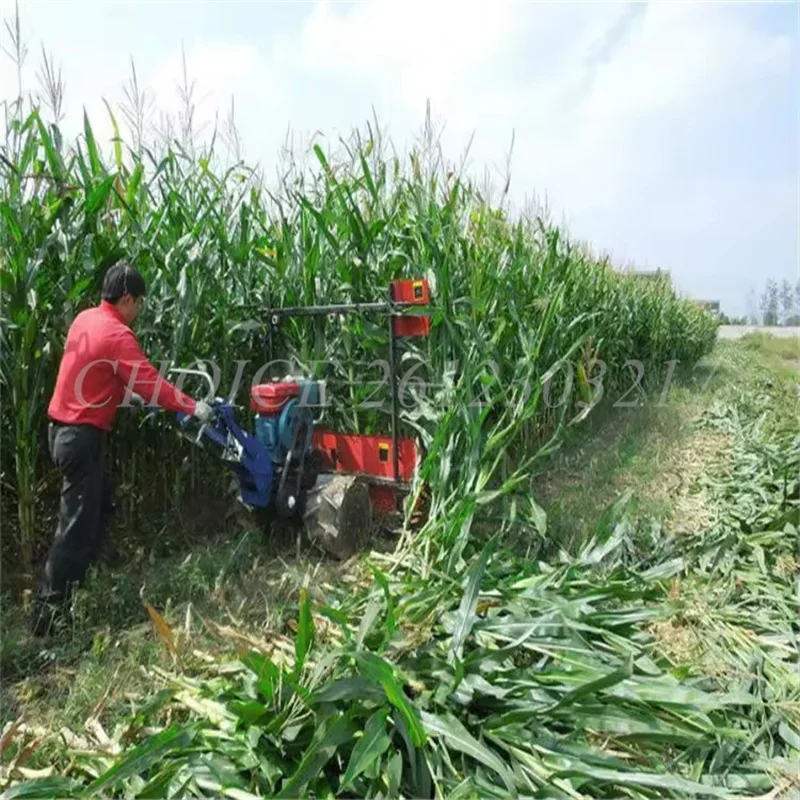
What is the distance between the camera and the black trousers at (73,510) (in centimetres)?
282

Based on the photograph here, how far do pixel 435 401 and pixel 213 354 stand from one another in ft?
4.35

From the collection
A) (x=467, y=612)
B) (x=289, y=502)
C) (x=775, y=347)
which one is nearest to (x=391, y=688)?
(x=467, y=612)

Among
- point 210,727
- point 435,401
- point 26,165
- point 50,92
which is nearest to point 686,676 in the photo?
point 210,727

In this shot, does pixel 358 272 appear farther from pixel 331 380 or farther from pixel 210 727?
pixel 210 727

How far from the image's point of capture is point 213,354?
12.5 feet

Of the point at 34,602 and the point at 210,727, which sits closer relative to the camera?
the point at 210,727

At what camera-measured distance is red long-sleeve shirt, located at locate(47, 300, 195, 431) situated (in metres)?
2.79

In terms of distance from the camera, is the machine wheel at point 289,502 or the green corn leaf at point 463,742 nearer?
the green corn leaf at point 463,742

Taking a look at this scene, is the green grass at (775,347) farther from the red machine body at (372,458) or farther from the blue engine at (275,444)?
the blue engine at (275,444)

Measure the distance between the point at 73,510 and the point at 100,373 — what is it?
593 millimetres

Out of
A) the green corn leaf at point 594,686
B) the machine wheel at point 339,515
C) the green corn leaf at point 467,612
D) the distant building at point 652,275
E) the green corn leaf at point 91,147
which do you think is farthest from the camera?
the distant building at point 652,275

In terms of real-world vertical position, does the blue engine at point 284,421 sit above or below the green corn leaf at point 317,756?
above

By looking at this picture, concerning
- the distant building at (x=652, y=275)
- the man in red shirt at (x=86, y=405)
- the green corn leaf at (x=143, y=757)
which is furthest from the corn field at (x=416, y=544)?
the distant building at (x=652, y=275)

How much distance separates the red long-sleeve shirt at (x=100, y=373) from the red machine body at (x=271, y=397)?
0.56 meters
